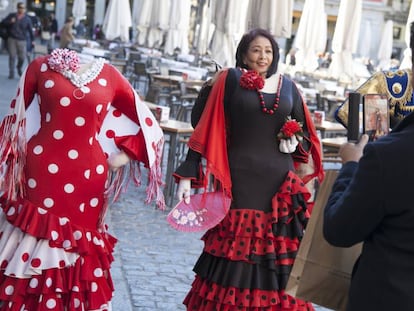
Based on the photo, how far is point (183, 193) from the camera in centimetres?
433

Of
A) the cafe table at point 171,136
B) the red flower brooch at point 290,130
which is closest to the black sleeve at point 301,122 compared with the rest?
the red flower brooch at point 290,130

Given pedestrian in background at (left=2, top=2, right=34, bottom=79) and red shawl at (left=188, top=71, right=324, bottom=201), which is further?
pedestrian in background at (left=2, top=2, right=34, bottom=79)

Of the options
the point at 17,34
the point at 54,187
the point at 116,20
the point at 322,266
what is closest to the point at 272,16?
the point at 54,187

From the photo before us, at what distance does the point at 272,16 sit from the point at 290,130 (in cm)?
476

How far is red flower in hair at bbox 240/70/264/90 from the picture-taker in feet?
14.0

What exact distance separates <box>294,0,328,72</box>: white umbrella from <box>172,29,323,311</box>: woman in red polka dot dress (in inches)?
492

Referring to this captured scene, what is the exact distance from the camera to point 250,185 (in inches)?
168

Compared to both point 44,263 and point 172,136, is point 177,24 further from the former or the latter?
point 44,263

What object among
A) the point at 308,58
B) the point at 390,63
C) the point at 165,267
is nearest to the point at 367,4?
the point at 390,63

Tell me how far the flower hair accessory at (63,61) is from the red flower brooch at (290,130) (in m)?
1.20

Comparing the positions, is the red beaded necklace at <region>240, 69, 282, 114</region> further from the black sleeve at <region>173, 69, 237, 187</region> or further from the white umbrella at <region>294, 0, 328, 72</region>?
the white umbrella at <region>294, 0, 328, 72</region>

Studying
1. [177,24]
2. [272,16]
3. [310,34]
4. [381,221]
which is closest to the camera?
[381,221]

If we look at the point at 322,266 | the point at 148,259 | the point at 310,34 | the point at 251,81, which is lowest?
the point at 148,259

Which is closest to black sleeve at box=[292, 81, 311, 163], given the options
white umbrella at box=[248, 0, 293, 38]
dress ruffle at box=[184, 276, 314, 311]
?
dress ruffle at box=[184, 276, 314, 311]
